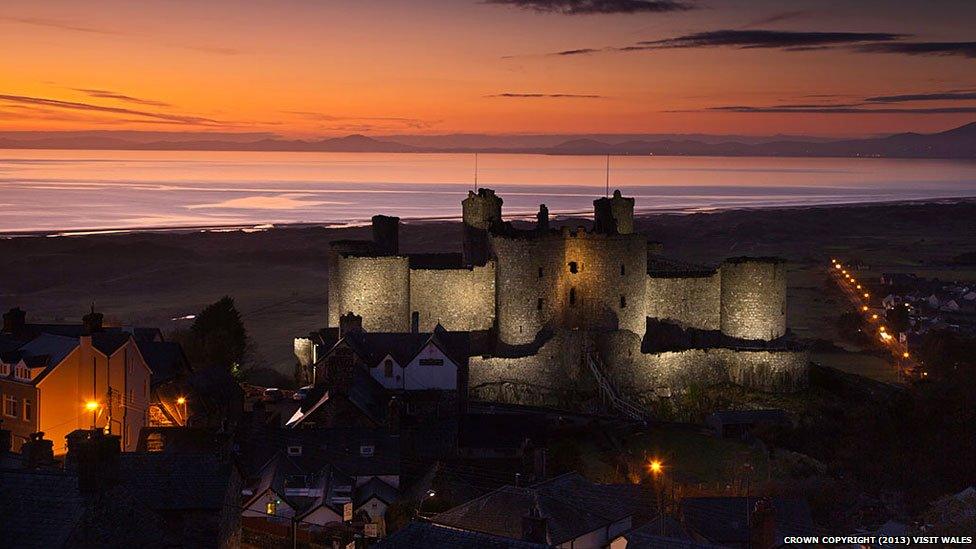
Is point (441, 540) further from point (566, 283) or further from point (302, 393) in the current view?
point (566, 283)

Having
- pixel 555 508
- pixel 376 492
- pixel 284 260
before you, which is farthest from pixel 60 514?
pixel 284 260

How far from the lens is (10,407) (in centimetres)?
4075

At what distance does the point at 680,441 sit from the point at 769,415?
5.92 meters

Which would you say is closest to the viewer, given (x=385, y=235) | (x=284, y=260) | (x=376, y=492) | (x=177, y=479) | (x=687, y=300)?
(x=177, y=479)

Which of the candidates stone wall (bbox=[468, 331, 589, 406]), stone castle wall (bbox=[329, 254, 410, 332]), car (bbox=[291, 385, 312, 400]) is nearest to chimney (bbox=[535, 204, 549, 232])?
stone wall (bbox=[468, 331, 589, 406])

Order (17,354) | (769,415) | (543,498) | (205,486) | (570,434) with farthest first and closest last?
(769,415)
(570,434)
(17,354)
(543,498)
(205,486)

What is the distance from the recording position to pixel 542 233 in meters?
56.6

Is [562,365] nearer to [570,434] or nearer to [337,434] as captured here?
[570,434]

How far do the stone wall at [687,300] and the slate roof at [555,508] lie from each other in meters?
24.2

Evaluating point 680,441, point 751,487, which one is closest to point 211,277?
point 680,441

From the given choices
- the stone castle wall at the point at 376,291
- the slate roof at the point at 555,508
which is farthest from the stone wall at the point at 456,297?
the slate roof at the point at 555,508

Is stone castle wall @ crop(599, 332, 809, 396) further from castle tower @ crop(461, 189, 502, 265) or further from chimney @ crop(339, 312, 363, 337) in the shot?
chimney @ crop(339, 312, 363, 337)

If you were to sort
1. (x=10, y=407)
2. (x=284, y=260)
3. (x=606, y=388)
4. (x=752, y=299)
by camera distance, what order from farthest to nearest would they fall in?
(x=284, y=260) < (x=752, y=299) < (x=606, y=388) < (x=10, y=407)

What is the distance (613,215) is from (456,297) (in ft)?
29.2
